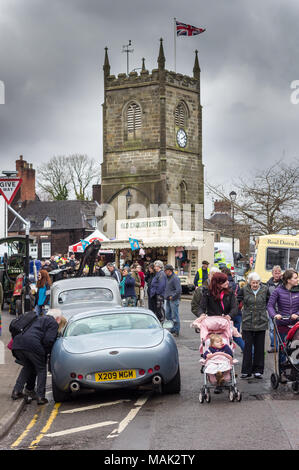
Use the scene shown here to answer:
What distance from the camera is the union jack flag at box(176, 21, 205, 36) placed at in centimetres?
5581

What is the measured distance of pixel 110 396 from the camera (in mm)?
10500

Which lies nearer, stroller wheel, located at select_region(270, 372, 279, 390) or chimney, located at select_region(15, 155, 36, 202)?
stroller wheel, located at select_region(270, 372, 279, 390)

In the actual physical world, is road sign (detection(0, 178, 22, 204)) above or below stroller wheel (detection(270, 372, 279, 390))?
above

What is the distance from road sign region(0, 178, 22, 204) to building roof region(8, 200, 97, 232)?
64.7 m

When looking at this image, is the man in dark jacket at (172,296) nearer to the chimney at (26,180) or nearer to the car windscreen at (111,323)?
the car windscreen at (111,323)

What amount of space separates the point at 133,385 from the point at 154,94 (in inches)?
2076

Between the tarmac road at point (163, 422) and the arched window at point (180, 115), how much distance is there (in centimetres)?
5218

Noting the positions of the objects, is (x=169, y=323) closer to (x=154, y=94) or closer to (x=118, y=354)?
(x=118, y=354)

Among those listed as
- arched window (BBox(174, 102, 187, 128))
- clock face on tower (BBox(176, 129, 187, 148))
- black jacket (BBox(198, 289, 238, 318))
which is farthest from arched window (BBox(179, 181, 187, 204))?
black jacket (BBox(198, 289, 238, 318))

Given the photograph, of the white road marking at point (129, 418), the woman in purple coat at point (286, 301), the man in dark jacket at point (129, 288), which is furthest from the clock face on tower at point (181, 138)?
the white road marking at point (129, 418)

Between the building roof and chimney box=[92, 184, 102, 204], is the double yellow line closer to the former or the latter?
the building roof

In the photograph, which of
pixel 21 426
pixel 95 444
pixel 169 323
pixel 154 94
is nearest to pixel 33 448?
pixel 95 444

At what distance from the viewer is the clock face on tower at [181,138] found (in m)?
61.9

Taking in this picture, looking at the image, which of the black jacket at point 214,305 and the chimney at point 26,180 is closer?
the black jacket at point 214,305
